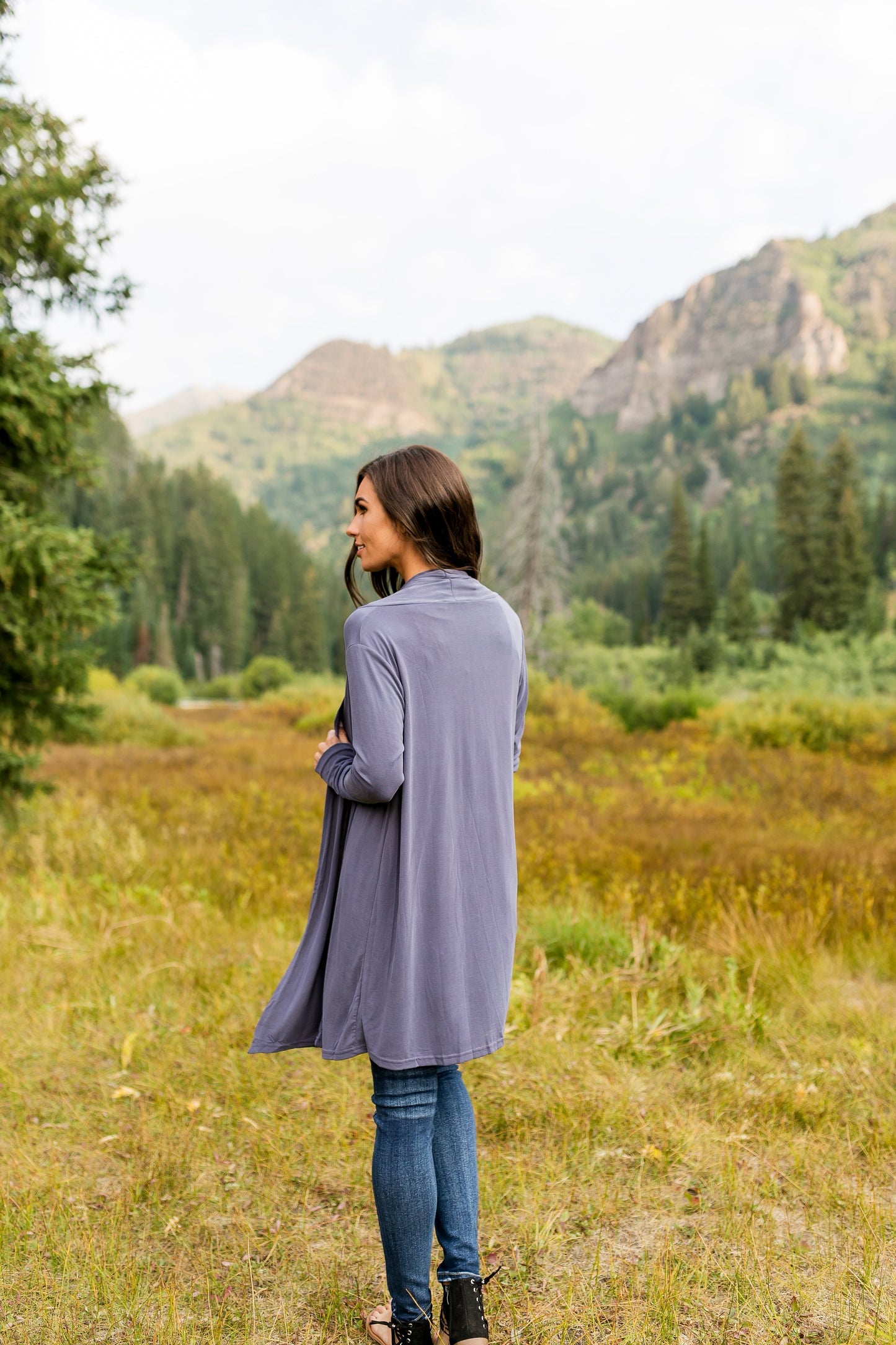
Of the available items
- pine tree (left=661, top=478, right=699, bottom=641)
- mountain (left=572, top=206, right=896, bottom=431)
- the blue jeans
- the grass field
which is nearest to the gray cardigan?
the blue jeans

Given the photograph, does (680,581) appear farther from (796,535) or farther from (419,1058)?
(419,1058)

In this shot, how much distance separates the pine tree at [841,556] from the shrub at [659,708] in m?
15.1

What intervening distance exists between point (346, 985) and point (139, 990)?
2.74 metres

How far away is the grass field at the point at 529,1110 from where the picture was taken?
7.16ft

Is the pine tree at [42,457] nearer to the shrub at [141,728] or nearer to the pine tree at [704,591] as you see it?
the shrub at [141,728]

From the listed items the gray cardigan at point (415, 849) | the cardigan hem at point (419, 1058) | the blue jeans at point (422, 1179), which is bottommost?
the blue jeans at point (422, 1179)

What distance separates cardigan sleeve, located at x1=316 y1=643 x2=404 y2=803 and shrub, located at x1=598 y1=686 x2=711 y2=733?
1706 cm

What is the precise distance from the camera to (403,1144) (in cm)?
181

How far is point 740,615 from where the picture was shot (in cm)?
3331

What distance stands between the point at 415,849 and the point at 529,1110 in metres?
1.83

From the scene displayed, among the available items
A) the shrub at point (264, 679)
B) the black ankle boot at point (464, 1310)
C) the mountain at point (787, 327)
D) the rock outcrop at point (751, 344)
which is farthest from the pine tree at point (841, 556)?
the rock outcrop at point (751, 344)

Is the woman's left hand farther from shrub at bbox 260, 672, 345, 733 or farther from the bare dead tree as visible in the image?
the bare dead tree

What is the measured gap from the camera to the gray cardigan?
1756mm

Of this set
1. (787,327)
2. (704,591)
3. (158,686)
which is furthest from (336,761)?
(787,327)
